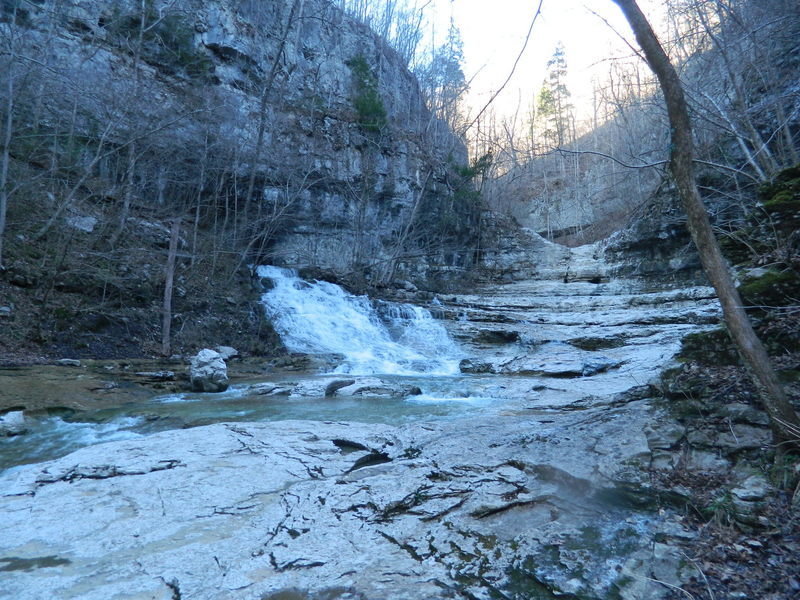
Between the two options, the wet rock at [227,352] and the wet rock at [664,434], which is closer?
the wet rock at [664,434]

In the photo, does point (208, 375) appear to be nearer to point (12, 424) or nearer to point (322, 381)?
point (322, 381)

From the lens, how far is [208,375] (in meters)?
8.77

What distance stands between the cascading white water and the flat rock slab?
876 centimetres

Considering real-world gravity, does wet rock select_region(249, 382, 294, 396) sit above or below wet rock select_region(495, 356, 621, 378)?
below

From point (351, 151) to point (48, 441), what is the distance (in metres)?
20.3

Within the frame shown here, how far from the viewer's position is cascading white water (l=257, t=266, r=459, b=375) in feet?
43.4

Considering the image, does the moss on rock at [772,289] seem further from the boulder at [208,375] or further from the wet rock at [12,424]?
the boulder at [208,375]

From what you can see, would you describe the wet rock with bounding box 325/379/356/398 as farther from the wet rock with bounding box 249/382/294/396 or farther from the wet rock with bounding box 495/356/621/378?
the wet rock with bounding box 495/356/621/378

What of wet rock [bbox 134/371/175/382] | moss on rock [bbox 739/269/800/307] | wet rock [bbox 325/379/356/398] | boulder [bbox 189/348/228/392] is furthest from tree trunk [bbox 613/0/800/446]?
wet rock [bbox 134/371/175/382]

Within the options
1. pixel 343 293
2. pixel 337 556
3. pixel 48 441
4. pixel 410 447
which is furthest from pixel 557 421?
pixel 343 293

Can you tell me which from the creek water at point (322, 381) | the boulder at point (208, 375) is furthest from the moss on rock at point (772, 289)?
the boulder at point (208, 375)

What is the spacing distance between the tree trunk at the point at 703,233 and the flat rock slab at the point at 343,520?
0.88 m

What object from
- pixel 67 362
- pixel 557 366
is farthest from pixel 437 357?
pixel 67 362

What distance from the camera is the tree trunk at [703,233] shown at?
9.00ft
